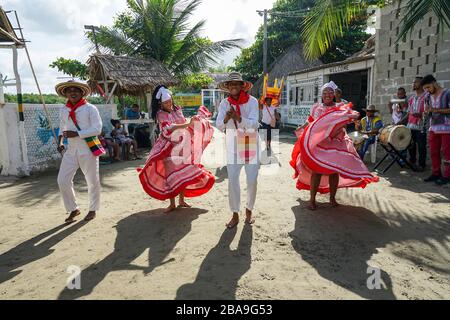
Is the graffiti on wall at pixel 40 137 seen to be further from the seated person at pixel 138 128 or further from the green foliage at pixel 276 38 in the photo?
A: the green foliage at pixel 276 38

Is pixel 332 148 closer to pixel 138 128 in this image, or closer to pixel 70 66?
pixel 138 128

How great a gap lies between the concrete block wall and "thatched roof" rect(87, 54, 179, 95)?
23.6 ft

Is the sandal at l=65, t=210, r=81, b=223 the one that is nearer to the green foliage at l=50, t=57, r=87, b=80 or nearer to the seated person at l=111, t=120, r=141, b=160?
the seated person at l=111, t=120, r=141, b=160

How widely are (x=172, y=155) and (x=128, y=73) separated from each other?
7.95 meters

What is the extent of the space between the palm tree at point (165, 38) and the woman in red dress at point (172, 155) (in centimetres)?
1039

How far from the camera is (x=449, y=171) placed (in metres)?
6.21

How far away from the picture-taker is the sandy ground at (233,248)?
9.18ft

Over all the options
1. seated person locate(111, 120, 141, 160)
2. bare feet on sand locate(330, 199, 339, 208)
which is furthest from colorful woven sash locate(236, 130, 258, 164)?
seated person locate(111, 120, 141, 160)

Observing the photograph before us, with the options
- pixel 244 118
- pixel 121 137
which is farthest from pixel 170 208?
pixel 121 137

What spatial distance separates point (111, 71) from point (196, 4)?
540cm

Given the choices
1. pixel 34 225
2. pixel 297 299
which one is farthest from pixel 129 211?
pixel 297 299

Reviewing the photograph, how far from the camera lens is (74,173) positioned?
463 cm

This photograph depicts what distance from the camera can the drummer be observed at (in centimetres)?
784
